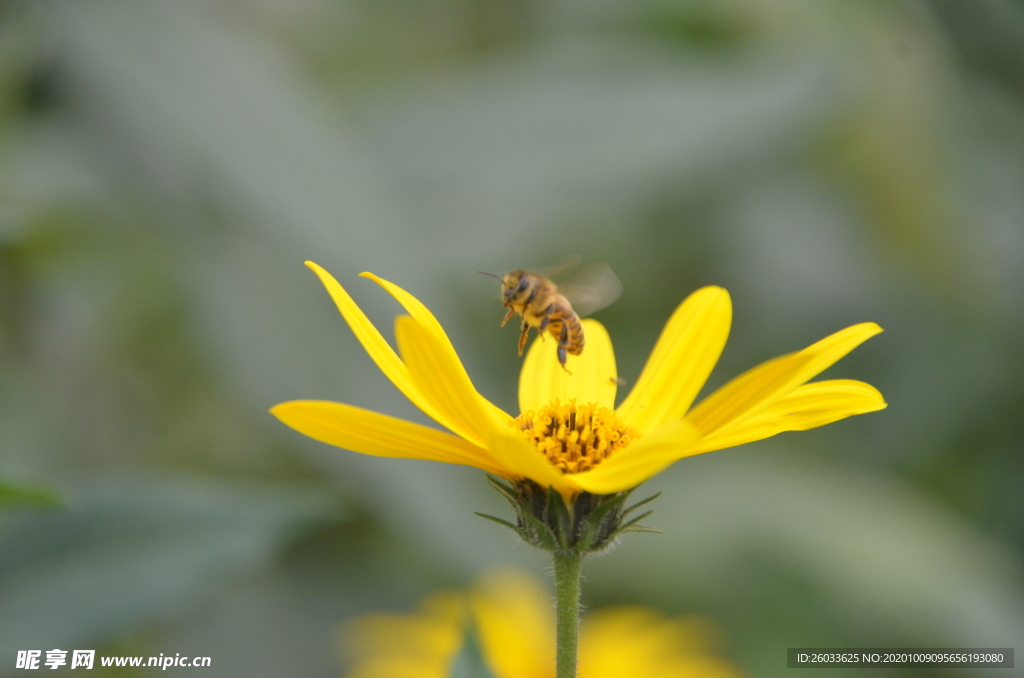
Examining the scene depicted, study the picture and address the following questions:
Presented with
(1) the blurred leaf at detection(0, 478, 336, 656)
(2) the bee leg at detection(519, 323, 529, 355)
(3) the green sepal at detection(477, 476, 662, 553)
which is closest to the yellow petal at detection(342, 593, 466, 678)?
(1) the blurred leaf at detection(0, 478, 336, 656)

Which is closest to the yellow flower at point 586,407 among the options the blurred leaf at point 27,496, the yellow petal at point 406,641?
the blurred leaf at point 27,496

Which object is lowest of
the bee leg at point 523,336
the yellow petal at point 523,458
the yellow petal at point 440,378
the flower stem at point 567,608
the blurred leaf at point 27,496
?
the flower stem at point 567,608

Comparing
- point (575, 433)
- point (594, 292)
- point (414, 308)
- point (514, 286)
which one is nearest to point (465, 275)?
point (594, 292)

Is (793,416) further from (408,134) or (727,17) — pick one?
(727,17)

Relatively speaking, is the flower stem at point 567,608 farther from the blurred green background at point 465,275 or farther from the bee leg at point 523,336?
Result: the blurred green background at point 465,275

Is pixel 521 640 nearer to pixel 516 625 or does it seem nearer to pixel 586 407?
pixel 516 625
